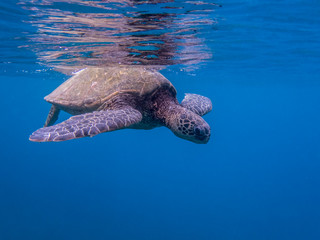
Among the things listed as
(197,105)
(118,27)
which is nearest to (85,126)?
(118,27)

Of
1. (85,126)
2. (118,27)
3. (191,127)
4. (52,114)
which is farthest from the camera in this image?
(52,114)

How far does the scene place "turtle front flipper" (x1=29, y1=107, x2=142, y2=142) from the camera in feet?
14.0

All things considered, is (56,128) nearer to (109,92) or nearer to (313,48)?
(109,92)

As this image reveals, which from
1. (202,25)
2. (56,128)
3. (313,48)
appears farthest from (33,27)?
(313,48)

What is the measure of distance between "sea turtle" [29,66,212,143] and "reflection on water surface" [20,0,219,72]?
1348 millimetres

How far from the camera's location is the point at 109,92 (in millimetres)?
6770

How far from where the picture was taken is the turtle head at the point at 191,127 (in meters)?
5.49

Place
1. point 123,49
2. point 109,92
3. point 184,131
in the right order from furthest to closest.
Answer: point 123,49 < point 109,92 < point 184,131

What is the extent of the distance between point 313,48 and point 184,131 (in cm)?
1057

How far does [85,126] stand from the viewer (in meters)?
4.67

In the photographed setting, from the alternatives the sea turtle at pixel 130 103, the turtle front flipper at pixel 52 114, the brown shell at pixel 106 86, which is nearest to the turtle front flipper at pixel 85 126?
the sea turtle at pixel 130 103

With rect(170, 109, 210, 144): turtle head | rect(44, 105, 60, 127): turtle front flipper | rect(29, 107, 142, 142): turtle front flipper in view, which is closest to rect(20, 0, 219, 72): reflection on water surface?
rect(44, 105, 60, 127): turtle front flipper

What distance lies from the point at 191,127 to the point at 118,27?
4.00 metres

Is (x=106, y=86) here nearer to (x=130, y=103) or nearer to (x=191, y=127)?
(x=130, y=103)
